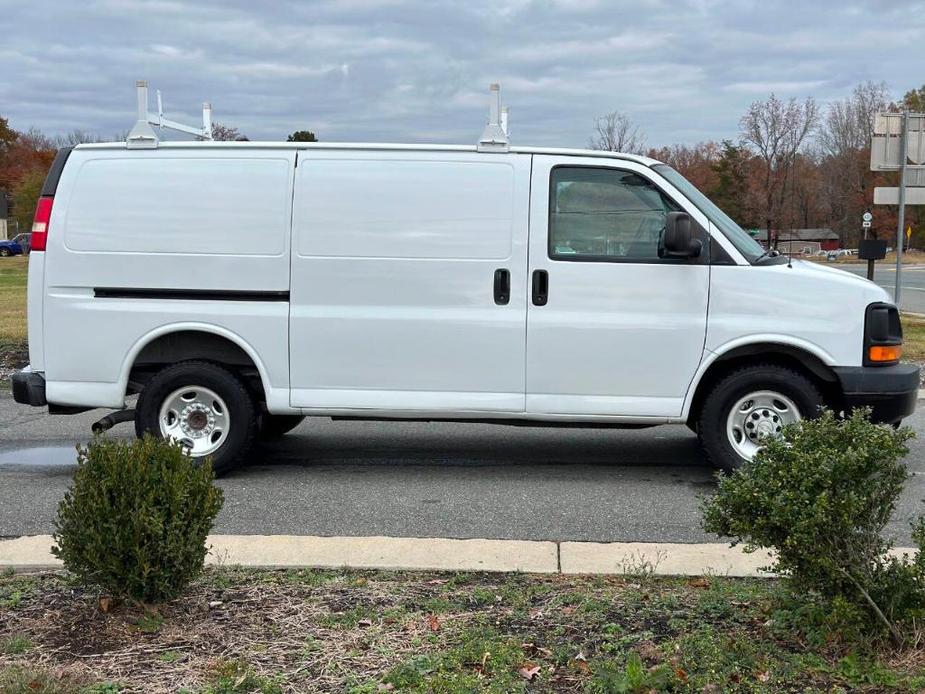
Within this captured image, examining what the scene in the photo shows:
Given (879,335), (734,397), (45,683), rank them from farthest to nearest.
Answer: (734,397) → (879,335) → (45,683)

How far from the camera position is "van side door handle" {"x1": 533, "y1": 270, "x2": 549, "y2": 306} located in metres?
6.36

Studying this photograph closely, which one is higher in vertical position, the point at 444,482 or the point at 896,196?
the point at 896,196

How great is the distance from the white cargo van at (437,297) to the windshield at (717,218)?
0.02 meters

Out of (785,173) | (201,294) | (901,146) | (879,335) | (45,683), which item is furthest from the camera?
(785,173)

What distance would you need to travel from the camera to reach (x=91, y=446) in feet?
12.6

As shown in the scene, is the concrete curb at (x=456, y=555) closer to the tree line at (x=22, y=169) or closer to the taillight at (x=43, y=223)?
the taillight at (x=43, y=223)

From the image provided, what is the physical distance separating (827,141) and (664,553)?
8176 centimetres

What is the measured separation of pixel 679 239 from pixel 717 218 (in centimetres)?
46

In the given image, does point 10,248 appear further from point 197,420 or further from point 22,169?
point 197,420

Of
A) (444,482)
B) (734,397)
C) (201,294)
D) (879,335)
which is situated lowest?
(444,482)

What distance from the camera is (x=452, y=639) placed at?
3.66m

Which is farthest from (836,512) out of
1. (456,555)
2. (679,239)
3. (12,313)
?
(12,313)

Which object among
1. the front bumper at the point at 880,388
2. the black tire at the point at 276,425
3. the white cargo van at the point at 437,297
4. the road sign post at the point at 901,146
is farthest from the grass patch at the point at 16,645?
the road sign post at the point at 901,146

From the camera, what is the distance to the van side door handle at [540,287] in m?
6.36
